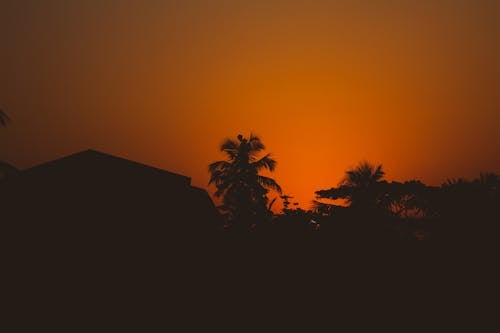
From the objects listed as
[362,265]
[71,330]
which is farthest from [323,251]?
[71,330]

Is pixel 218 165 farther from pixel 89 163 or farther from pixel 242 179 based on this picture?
pixel 89 163

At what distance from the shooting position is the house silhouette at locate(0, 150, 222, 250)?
13.3 metres

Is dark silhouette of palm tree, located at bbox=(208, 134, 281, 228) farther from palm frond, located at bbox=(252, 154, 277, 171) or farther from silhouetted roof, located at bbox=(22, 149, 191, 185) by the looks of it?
silhouetted roof, located at bbox=(22, 149, 191, 185)

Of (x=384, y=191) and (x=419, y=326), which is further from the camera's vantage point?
(x=384, y=191)

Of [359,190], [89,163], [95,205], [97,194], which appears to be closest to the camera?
[95,205]

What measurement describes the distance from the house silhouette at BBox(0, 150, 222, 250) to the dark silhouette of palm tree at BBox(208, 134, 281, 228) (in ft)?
48.5

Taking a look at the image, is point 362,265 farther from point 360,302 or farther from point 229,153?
point 229,153

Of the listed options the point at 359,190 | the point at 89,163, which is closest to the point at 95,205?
the point at 89,163

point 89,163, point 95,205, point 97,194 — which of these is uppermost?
point 89,163

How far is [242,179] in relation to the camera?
3194 cm

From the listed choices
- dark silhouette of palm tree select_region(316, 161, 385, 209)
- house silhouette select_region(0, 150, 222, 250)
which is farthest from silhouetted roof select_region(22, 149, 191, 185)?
dark silhouette of palm tree select_region(316, 161, 385, 209)

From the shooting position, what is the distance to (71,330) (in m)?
11.3

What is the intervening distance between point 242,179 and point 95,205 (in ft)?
60.6

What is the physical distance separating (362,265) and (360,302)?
1.79 m
